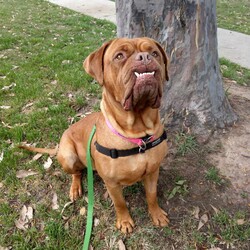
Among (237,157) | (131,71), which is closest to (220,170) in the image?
(237,157)

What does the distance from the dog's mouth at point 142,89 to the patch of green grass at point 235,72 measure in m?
3.47

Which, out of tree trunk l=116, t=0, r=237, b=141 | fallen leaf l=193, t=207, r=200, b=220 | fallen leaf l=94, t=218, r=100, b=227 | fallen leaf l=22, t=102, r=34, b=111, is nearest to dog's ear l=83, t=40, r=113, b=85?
tree trunk l=116, t=0, r=237, b=141

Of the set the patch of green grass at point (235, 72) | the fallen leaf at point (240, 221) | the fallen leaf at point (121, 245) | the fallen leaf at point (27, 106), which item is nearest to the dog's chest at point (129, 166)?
the fallen leaf at point (121, 245)

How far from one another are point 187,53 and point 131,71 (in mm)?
1385

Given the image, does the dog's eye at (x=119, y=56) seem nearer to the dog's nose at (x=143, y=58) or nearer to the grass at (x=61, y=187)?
the dog's nose at (x=143, y=58)

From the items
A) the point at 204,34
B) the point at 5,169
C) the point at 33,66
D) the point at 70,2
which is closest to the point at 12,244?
the point at 5,169

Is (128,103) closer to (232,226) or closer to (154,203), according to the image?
(154,203)

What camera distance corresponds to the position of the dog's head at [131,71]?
2.09m

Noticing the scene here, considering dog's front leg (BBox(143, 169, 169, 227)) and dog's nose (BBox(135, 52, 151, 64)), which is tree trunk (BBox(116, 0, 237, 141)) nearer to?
dog's front leg (BBox(143, 169, 169, 227))

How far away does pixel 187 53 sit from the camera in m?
3.26

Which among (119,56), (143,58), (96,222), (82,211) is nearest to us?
(143,58)

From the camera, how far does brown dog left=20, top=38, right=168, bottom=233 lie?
2.12 meters

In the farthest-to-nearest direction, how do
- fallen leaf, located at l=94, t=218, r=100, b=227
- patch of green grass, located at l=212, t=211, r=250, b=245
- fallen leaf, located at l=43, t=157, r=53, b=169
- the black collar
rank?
fallen leaf, located at l=43, t=157, r=53, b=169 < fallen leaf, located at l=94, t=218, r=100, b=227 < patch of green grass, located at l=212, t=211, r=250, b=245 < the black collar

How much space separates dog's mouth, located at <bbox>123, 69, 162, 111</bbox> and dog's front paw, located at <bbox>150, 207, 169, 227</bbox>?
3.84 ft
